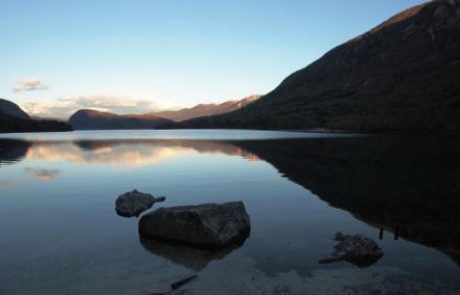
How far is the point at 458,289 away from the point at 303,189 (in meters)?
26.2

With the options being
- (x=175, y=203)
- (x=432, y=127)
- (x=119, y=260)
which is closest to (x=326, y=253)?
(x=119, y=260)

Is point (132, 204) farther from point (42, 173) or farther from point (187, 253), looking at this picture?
point (42, 173)

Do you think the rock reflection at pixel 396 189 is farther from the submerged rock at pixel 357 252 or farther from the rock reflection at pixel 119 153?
the rock reflection at pixel 119 153

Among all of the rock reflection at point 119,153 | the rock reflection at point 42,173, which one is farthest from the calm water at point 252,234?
the rock reflection at point 119,153

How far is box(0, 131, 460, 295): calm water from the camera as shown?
61.6 ft

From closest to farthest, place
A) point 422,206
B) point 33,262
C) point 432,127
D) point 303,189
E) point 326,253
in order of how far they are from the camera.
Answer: point 33,262
point 326,253
point 422,206
point 303,189
point 432,127

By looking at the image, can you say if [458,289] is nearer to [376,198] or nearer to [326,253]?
[326,253]

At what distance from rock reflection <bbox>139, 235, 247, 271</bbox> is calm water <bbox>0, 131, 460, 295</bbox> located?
104 mm

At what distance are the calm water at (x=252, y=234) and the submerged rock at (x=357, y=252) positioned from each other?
0.66 meters

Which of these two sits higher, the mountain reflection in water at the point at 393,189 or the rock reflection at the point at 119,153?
the mountain reflection in water at the point at 393,189

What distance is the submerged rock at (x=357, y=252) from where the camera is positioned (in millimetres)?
21422

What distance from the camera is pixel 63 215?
106 ft

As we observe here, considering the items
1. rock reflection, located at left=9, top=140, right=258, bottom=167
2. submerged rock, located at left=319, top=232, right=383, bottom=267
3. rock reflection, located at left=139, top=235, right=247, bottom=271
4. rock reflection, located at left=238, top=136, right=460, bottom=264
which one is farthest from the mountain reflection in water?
submerged rock, located at left=319, top=232, right=383, bottom=267

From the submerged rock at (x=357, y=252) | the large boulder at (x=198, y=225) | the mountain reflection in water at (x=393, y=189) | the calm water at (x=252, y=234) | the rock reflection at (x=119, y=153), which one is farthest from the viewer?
the rock reflection at (x=119, y=153)
